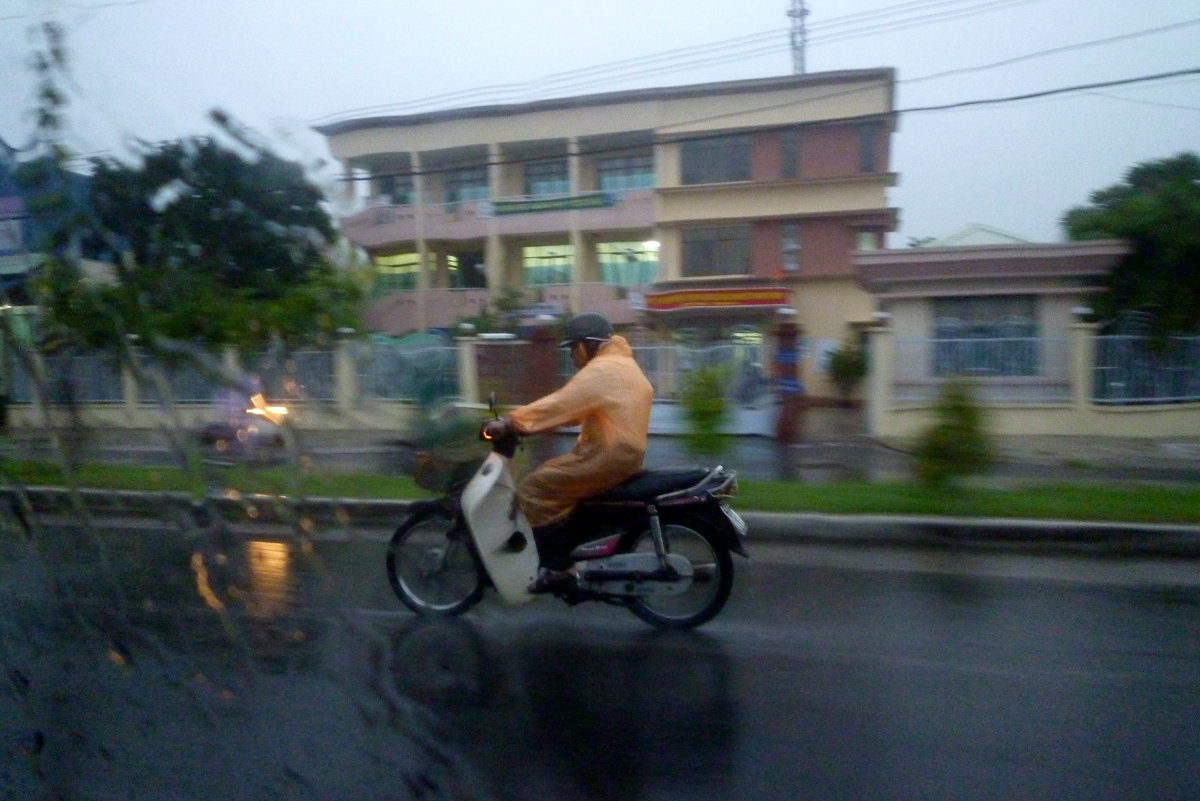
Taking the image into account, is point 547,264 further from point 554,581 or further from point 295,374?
point 554,581

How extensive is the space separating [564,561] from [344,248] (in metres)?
3.63

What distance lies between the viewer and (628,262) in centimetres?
2967

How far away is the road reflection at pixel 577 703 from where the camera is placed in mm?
3559

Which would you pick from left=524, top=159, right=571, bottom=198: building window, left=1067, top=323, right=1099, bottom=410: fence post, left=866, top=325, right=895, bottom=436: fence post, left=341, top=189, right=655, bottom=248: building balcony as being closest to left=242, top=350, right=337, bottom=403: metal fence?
left=866, top=325, right=895, bottom=436: fence post

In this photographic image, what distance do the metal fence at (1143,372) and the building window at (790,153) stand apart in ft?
42.2

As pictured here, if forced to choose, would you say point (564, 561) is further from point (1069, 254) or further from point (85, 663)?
point (1069, 254)

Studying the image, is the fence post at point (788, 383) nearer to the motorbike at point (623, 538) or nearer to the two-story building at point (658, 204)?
the motorbike at point (623, 538)

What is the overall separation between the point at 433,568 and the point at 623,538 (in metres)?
1.04

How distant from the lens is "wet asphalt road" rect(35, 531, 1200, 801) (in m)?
3.53

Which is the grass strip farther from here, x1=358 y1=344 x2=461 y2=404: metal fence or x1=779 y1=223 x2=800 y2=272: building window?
x1=779 y1=223 x2=800 y2=272: building window

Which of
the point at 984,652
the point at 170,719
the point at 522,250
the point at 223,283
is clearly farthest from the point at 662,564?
the point at 522,250

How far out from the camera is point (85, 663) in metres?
4.68

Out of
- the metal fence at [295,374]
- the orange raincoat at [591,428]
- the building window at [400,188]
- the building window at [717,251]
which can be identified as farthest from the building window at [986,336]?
the building window at [400,188]

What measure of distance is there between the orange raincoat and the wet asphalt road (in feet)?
2.39
